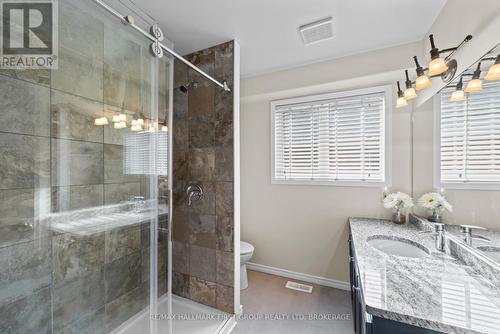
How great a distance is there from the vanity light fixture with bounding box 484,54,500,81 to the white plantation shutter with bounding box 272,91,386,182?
1.06m

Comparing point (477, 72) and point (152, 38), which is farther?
point (152, 38)

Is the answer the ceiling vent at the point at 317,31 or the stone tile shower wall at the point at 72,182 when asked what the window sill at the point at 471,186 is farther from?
the stone tile shower wall at the point at 72,182

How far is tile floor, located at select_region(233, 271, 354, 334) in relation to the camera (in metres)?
1.69

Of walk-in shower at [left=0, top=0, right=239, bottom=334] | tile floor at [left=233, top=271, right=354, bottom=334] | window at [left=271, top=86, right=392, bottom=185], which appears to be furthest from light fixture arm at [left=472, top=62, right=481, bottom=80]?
tile floor at [left=233, top=271, right=354, bottom=334]

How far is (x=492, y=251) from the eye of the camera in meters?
1.02

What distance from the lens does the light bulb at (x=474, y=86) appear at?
1.09 metres

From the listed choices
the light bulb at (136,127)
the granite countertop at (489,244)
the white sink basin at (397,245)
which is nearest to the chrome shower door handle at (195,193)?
the light bulb at (136,127)

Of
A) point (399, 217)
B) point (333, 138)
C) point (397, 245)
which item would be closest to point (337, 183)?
point (333, 138)

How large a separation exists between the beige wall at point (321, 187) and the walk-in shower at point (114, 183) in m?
0.83

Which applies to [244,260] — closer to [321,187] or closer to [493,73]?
[321,187]

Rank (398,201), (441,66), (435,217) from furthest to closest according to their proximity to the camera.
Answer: (398,201) → (435,217) → (441,66)

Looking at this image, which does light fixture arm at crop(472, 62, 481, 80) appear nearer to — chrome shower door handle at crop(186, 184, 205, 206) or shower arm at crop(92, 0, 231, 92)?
shower arm at crop(92, 0, 231, 92)

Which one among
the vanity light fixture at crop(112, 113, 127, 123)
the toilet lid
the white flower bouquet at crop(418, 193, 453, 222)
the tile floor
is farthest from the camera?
the toilet lid

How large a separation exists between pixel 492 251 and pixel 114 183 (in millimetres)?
2259
